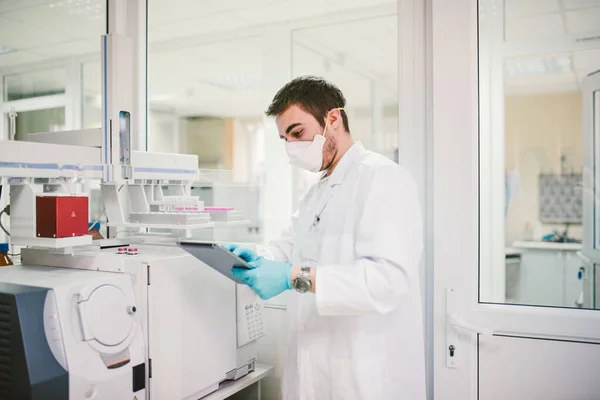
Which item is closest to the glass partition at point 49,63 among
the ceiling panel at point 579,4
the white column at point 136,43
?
the white column at point 136,43

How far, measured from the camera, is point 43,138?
1.76m

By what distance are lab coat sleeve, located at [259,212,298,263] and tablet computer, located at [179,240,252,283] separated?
0.30m

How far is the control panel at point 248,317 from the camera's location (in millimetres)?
1602

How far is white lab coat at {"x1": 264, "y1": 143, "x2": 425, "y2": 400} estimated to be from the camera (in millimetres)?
1162

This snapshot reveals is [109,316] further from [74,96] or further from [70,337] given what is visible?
[74,96]

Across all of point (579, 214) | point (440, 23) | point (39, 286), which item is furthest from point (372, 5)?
point (39, 286)

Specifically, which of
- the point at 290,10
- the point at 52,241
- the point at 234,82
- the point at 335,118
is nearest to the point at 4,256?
the point at 52,241

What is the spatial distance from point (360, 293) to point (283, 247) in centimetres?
53

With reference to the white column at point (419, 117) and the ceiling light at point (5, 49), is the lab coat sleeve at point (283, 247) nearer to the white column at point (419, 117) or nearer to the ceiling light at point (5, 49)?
the white column at point (419, 117)

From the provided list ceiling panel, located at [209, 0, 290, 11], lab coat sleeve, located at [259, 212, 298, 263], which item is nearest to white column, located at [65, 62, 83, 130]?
ceiling panel, located at [209, 0, 290, 11]

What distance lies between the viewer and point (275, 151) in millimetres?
2395

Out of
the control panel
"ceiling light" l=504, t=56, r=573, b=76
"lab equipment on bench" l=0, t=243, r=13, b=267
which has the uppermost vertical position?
"ceiling light" l=504, t=56, r=573, b=76

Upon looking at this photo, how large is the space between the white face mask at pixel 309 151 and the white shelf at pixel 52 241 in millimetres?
663

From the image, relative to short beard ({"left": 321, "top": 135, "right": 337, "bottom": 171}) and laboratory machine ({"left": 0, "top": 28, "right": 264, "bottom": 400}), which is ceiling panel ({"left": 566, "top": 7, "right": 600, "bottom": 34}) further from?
laboratory machine ({"left": 0, "top": 28, "right": 264, "bottom": 400})
